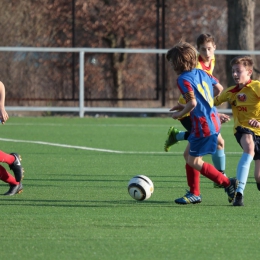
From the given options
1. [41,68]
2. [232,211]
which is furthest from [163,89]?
[232,211]

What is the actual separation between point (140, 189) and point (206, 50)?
1.94 metres

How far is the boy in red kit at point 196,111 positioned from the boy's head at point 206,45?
123 centimetres

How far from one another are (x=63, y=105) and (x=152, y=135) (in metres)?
6.91

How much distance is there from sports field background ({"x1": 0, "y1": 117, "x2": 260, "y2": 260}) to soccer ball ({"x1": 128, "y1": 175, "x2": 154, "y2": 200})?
72 millimetres

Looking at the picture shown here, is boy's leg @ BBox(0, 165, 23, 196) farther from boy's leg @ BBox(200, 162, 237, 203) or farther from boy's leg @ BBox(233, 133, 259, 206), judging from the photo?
boy's leg @ BBox(233, 133, 259, 206)

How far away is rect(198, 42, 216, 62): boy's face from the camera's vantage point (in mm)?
8805

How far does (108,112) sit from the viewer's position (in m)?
21.5

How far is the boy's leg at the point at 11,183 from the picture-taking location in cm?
792

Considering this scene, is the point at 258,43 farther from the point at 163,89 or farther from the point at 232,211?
the point at 232,211

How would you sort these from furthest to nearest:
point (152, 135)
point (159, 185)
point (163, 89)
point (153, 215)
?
point (163, 89), point (152, 135), point (159, 185), point (153, 215)

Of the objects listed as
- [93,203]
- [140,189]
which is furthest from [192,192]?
[93,203]

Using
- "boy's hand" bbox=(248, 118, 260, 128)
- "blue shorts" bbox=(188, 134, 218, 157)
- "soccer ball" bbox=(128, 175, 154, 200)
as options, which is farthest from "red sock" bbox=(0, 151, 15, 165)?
"boy's hand" bbox=(248, 118, 260, 128)

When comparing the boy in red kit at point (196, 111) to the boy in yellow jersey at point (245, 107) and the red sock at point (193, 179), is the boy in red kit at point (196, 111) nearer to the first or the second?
the red sock at point (193, 179)

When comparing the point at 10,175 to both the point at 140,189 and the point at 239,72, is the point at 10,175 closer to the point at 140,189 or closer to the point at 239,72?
the point at 140,189
